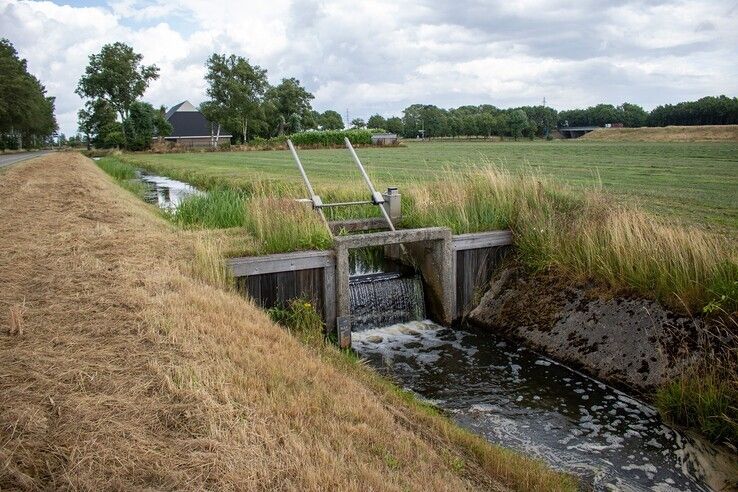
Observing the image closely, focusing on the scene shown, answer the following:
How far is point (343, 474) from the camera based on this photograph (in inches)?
145

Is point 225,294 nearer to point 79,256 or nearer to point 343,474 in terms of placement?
point 79,256

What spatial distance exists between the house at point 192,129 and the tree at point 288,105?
A: 898cm

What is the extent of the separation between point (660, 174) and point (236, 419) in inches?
735

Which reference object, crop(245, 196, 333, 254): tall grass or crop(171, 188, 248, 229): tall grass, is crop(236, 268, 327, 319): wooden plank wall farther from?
crop(171, 188, 248, 229): tall grass

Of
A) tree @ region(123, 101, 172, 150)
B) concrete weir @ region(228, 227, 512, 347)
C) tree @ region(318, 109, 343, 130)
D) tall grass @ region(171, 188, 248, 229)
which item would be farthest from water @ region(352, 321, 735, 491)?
tree @ region(318, 109, 343, 130)

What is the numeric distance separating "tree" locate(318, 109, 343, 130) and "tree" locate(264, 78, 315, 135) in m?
31.9

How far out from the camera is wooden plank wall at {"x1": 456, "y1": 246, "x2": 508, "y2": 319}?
10969 millimetres

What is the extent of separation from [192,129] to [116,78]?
46.7ft

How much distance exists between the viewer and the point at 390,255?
1337 cm

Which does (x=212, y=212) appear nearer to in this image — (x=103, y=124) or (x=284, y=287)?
(x=284, y=287)

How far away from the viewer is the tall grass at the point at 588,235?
7.24 meters

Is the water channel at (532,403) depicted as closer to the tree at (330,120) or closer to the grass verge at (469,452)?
the grass verge at (469,452)

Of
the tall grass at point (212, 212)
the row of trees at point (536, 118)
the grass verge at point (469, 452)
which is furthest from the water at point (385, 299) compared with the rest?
the row of trees at point (536, 118)

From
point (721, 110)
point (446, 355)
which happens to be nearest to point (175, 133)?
point (721, 110)
